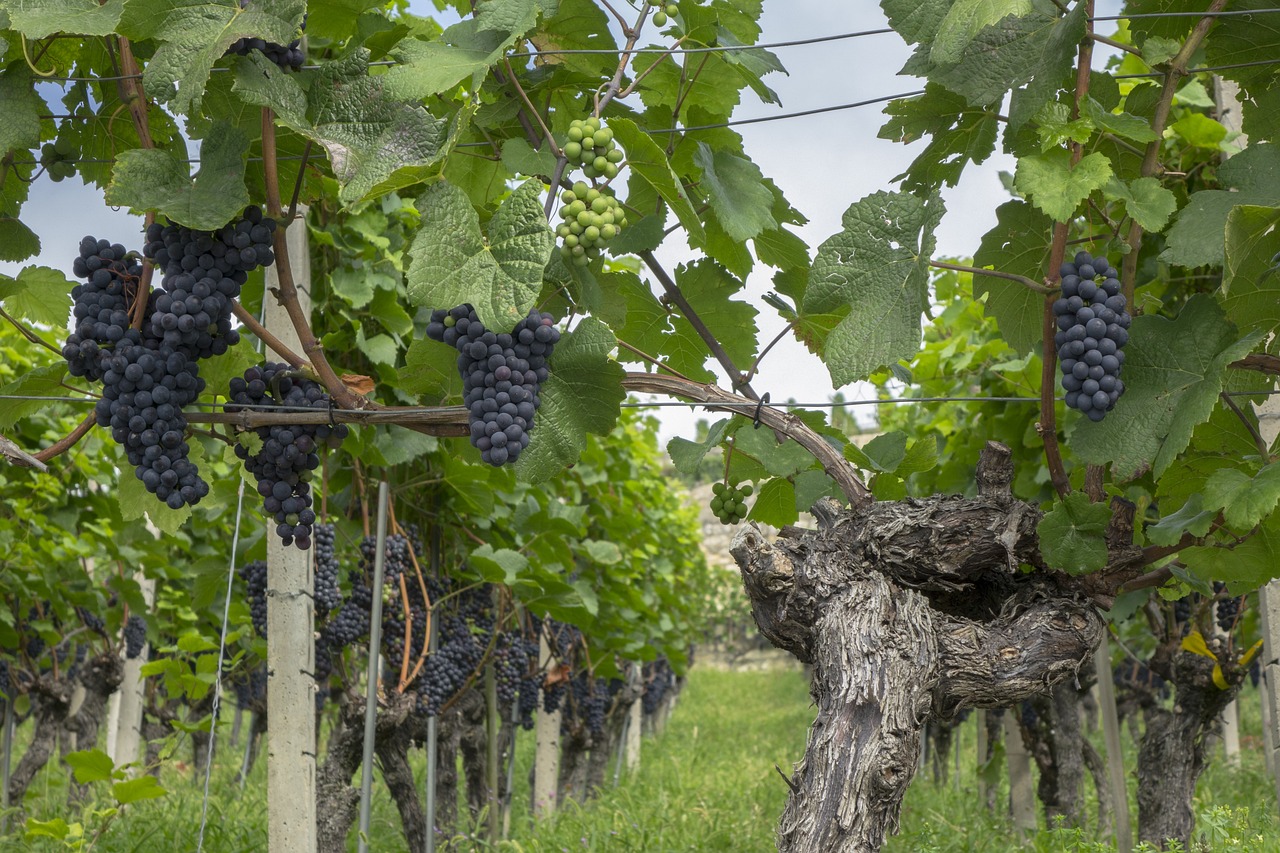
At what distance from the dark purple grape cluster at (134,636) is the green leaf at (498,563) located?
3.78 meters

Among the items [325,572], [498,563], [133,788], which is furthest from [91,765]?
[498,563]

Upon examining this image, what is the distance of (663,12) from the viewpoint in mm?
2178

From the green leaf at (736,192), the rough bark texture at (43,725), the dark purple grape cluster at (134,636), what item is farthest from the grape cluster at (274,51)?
the rough bark texture at (43,725)

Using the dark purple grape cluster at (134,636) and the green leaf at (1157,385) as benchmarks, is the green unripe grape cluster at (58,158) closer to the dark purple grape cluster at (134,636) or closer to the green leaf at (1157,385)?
the green leaf at (1157,385)

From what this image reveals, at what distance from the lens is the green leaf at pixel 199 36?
180 centimetres

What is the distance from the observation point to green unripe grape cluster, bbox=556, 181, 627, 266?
1.91 metres

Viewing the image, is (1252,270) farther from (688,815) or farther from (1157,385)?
(688,815)

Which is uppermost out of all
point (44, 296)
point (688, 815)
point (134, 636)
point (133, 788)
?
point (44, 296)

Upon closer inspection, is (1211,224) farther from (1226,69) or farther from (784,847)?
(784,847)

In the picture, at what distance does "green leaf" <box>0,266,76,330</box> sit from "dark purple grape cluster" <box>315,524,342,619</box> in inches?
69.0

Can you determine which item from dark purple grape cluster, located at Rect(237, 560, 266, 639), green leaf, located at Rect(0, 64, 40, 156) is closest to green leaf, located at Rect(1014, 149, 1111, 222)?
green leaf, located at Rect(0, 64, 40, 156)

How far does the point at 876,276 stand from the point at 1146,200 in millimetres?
489

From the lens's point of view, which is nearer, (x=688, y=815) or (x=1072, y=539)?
(x=1072, y=539)

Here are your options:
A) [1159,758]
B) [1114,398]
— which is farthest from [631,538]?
[1114,398]
